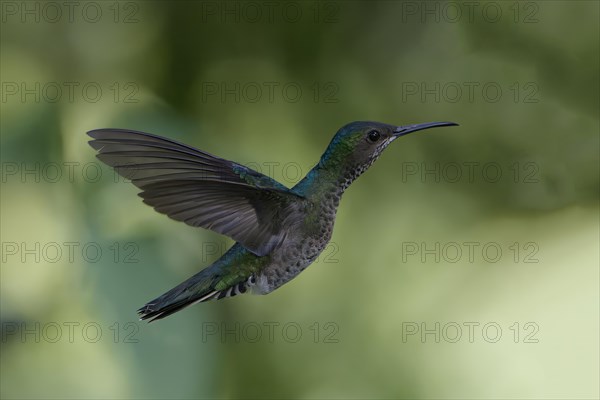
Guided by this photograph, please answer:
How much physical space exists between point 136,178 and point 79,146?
43.2 inches

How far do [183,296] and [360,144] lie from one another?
0.30 metres

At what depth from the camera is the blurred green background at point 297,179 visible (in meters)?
1.80

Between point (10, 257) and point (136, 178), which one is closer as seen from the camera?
point (136, 178)

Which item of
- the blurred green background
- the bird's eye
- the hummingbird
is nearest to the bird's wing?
the hummingbird

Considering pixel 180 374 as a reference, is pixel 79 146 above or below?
above

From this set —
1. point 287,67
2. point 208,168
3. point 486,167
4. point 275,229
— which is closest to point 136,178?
point 208,168

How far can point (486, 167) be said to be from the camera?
2.01 meters

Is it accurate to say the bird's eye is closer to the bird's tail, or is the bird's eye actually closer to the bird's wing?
the bird's wing

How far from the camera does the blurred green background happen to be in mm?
Answer: 1802

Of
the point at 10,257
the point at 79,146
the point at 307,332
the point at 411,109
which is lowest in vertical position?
the point at 307,332

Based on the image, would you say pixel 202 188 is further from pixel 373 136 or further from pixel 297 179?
pixel 297 179

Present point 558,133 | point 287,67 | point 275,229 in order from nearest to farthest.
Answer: point 275,229 → point 287,67 → point 558,133

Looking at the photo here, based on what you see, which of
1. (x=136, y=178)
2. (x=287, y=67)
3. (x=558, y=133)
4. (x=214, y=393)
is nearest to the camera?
(x=136, y=178)

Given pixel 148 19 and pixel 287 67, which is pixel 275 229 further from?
pixel 148 19
